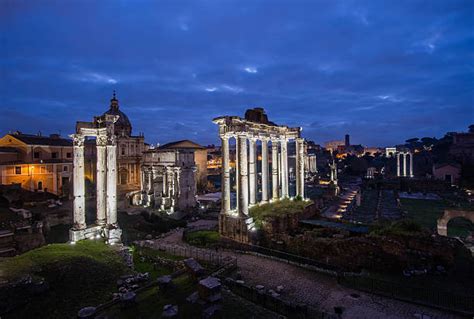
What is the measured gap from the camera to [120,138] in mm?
46812

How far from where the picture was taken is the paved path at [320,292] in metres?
11.5

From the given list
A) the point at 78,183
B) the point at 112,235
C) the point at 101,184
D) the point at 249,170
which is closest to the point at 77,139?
the point at 78,183

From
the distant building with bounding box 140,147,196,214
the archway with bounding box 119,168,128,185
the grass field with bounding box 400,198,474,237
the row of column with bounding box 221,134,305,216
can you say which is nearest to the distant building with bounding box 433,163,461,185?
the grass field with bounding box 400,198,474,237

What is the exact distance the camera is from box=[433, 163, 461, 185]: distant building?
197 feet

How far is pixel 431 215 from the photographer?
110 ft

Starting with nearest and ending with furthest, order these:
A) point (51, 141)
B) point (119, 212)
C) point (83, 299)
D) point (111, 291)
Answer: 1. point (83, 299)
2. point (111, 291)
3. point (119, 212)
4. point (51, 141)

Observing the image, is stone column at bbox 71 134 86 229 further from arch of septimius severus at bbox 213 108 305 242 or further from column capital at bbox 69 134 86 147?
arch of septimius severus at bbox 213 108 305 242

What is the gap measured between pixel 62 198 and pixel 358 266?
41305 mm

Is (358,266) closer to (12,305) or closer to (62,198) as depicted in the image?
(12,305)

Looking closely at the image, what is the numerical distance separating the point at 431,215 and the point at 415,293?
26.1m

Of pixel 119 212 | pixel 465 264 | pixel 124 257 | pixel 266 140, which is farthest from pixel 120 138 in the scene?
pixel 465 264

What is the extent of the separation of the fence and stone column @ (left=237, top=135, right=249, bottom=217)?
8.36 meters

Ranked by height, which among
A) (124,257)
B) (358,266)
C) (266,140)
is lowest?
(358,266)

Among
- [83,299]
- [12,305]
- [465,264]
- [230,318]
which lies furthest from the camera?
[465,264]
